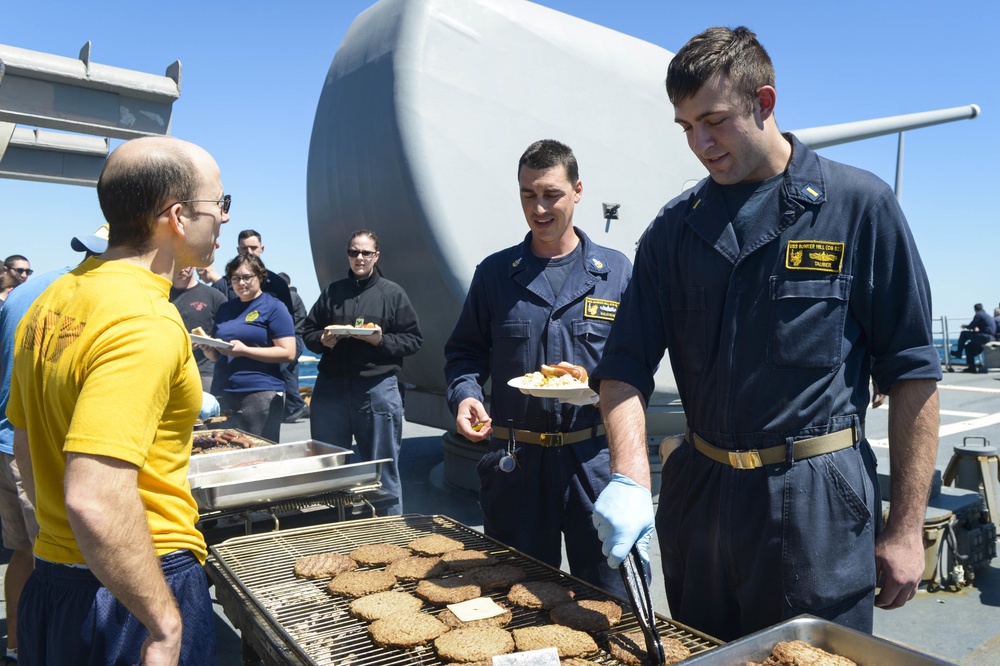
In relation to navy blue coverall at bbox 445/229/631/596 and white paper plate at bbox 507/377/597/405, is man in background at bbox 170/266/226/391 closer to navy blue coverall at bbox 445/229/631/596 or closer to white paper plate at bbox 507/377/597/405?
navy blue coverall at bbox 445/229/631/596

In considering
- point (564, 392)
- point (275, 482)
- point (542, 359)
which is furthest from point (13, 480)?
point (564, 392)

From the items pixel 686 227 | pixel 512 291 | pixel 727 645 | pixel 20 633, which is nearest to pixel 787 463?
pixel 727 645

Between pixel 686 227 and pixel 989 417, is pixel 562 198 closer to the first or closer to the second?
pixel 686 227

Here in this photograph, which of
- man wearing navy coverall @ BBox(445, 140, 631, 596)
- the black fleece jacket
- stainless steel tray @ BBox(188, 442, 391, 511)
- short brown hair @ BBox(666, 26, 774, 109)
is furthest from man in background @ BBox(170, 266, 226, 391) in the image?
short brown hair @ BBox(666, 26, 774, 109)

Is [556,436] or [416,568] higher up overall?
[556,436]

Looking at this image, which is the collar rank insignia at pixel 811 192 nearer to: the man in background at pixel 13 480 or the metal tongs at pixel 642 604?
the metal tongs at pixel 642 604

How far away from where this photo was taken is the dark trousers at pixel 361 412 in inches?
189

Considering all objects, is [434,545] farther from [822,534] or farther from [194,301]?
[194,301]

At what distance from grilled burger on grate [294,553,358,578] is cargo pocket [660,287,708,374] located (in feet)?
3.58

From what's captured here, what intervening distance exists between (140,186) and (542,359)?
156 cm

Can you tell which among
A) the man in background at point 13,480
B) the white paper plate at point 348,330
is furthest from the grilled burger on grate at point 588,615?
the white paper plate at point 348,330

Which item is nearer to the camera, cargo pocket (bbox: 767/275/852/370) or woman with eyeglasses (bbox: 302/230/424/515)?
cargo pocket (bbox: 767/275/852/370)

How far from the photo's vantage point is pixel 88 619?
1596 millimetres

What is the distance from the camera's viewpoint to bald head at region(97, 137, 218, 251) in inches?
63.9
